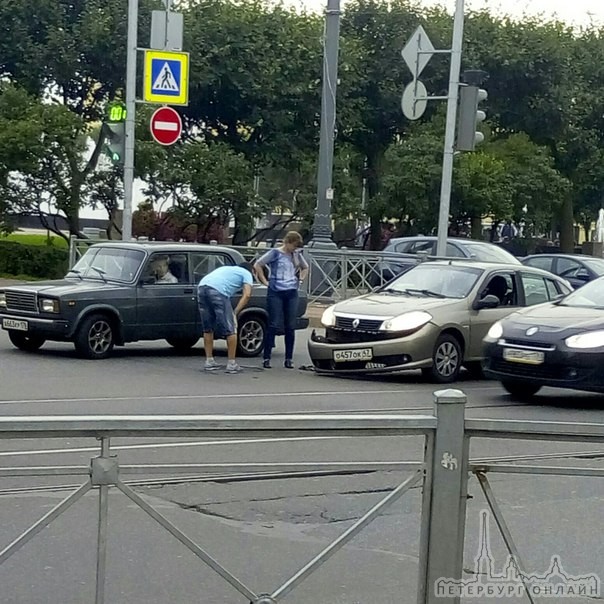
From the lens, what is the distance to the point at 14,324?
1513 centimetres

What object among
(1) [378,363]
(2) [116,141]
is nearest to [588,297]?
(1) [378,363]

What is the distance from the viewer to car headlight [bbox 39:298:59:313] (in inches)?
580

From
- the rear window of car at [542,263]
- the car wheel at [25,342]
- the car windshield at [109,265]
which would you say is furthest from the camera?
the rear window of car at [542,263]

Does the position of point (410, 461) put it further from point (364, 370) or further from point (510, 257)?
point (510, 257)

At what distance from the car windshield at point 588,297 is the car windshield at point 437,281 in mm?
1423

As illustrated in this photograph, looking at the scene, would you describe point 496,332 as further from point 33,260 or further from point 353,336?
point 33,260

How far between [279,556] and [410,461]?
56.6 inches

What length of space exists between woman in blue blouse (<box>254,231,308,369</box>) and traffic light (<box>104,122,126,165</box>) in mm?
7851

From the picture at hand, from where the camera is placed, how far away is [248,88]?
3591 centimetres

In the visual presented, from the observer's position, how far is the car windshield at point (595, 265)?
26427 mm

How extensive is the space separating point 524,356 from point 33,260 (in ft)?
63.2

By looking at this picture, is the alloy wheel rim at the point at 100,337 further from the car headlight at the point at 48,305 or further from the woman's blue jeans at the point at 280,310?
the woman's blue jeans at the point at 280,310

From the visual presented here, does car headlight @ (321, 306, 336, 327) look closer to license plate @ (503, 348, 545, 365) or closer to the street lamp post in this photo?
license plate @ (503, 348, 545, 365)

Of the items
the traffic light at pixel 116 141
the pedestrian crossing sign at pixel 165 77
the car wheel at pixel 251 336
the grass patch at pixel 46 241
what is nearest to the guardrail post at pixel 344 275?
the pedestrian crossing sign at pixel 165 77
